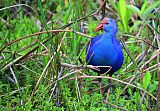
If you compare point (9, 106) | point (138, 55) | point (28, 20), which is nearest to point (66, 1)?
point (28, 20)

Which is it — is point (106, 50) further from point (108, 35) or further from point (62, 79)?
point (62, 79)

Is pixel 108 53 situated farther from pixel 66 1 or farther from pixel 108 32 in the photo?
pixel 66 1

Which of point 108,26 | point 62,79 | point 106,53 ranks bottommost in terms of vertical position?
point 62,79

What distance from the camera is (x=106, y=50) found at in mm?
2734

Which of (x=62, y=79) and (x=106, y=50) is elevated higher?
(x=106, y=50)

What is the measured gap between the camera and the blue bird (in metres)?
2.74

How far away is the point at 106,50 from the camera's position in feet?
8.97

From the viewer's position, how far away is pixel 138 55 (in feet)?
10.4

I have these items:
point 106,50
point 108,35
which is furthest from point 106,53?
point 108,35

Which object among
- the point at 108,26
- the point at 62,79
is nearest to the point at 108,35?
the point at 108,26

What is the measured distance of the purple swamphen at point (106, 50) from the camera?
274cm

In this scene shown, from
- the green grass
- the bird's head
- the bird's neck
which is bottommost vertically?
the green grass

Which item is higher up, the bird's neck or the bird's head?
the bird's head

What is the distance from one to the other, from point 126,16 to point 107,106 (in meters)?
0.54
